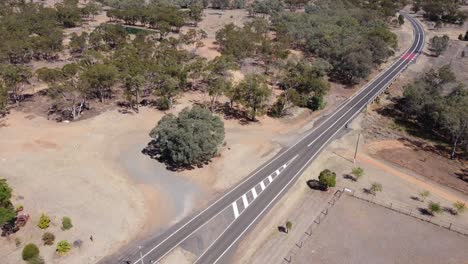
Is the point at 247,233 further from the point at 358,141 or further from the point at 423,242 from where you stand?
the point at 358,141

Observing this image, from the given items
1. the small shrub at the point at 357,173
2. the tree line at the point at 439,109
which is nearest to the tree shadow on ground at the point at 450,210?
the small shrub at the point at 357,173

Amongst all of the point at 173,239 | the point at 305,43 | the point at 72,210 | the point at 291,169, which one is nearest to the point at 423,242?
the point at 291,169

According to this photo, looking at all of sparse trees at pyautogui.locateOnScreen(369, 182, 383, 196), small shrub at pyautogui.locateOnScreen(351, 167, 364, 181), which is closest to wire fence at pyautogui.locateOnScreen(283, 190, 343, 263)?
sparse trees at pyautogui.locateOnScreen(369, 182, 383, 196)

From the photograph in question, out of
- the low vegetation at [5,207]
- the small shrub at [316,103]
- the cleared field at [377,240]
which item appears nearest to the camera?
the low vegetation at [5,207]

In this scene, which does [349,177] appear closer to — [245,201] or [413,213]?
[413,213]

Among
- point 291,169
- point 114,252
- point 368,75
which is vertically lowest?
point 114,252

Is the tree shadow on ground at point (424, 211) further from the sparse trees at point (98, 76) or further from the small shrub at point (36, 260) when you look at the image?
the sparse trees at point (98, 76)
